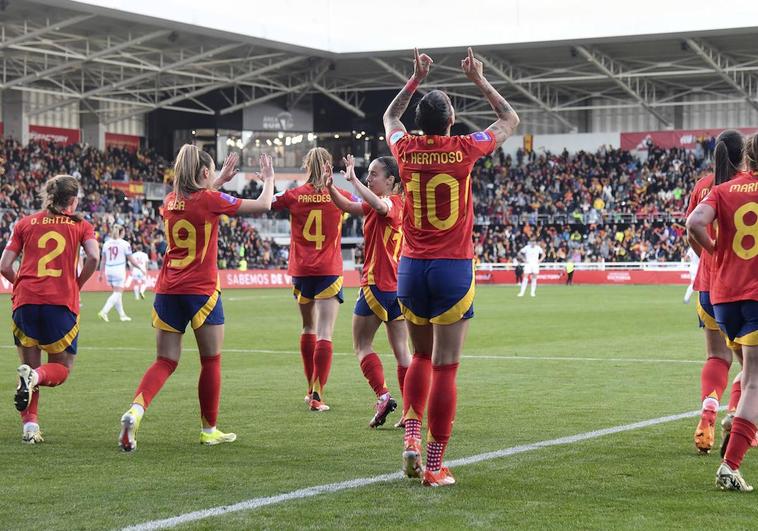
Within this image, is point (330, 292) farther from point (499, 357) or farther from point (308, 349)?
point (499, 357)

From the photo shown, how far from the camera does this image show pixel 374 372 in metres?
9.74

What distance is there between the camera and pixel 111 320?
25.1m

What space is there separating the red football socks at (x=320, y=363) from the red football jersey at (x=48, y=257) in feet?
7.86

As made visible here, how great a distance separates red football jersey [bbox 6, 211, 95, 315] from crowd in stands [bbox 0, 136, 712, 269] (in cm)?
4067

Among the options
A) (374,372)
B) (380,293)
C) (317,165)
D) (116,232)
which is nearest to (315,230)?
(317,165)

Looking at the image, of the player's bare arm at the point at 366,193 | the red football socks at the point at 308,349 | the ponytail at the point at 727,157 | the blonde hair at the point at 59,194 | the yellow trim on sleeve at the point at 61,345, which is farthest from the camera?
the red football socks at the point at 308,349

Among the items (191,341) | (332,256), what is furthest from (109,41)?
(332,256)

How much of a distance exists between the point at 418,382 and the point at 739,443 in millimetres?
1917

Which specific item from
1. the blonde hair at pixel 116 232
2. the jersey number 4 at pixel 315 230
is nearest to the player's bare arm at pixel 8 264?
the jersey number 4 at pixel 315 230

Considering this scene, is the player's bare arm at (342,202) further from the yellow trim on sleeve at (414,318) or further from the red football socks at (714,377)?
the red football socks at (714,377)

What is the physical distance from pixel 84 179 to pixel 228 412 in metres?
47.2

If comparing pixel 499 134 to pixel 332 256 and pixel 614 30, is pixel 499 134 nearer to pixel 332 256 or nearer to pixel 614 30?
pixel 332 256

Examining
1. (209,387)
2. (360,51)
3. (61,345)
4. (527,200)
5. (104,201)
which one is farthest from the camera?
(527,200)

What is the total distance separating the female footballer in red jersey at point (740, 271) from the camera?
666 centimetres
